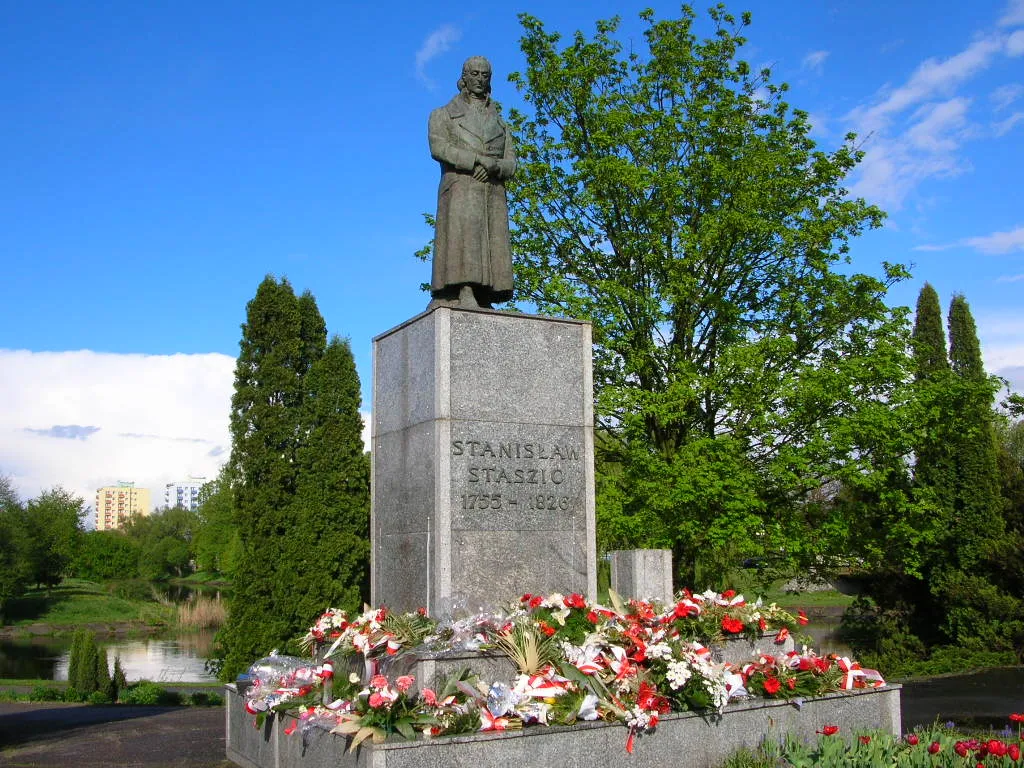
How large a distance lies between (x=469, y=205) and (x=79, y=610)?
43308 millimetres

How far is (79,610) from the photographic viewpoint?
4447cm

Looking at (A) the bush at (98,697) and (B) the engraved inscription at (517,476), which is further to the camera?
(A) the bush at (98,697)

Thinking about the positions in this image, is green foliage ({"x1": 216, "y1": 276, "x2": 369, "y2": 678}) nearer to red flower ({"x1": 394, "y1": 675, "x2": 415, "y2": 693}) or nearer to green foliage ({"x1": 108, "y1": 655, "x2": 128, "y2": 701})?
green foliage ({"x1": 108, "y1": 655, "x2": 128, "y2": 701})

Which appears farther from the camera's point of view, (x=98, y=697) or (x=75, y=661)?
(x=75, y=661)

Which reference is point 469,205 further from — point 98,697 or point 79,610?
point 79,610

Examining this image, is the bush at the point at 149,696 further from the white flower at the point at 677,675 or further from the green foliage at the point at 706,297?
the white flower at the point at 677,675

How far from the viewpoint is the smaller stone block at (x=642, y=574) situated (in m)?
7.48

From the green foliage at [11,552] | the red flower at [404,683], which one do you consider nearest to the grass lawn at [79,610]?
the green foliage at [11,552]

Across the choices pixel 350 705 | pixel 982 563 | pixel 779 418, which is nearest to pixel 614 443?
pixel 779 418

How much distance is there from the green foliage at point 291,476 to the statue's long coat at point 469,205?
15.9m

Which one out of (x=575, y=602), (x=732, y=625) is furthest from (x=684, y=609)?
(x=575, y=602)

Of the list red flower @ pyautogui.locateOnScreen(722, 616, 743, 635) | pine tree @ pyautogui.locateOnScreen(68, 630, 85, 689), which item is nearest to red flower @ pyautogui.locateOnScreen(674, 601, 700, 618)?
red flower @ pyautogui.locateOnScreen(722, 616, 743, 635)

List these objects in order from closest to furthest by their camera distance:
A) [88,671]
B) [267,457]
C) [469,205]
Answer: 1. [469,205]
2. [88,671]
3. [267,457]

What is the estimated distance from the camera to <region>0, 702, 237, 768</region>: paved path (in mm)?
7309
